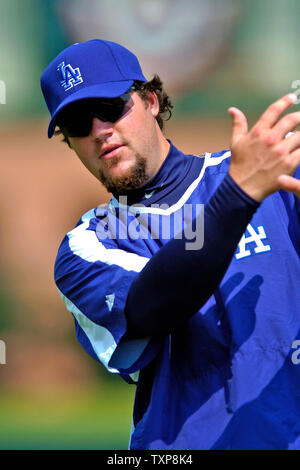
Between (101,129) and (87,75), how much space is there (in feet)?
0.45

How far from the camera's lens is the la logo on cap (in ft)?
4.60

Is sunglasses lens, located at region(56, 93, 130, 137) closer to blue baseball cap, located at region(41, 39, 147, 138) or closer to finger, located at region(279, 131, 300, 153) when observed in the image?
blue baseball cap, located at region(41, 39, 147, 138)

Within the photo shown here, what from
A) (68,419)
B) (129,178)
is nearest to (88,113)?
(129,178)

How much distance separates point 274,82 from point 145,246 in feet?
8.92

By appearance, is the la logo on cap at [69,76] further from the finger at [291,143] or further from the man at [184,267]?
the finger at [291,143]

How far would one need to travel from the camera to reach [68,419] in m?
3.39

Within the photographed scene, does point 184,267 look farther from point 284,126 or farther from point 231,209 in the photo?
point 284,126

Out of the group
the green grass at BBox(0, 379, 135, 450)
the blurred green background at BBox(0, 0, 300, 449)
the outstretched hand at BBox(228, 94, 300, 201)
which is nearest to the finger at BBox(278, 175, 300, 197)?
the outstretched hand at BBox(228, 94, 300, 201)

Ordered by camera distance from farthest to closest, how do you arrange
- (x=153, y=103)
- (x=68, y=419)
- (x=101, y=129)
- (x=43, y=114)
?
(x=43, y=114) < (x=68, y=419) < (x=153, y=103) < (x=101, y=129)

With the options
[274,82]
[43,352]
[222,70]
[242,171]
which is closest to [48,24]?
[222,70]

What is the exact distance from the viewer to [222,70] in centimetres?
375

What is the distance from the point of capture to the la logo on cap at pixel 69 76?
140 cm

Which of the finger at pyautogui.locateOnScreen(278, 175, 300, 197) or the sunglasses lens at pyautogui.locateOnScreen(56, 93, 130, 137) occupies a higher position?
the sunglasses lens at pyautogui.locateOnScreen(56, 93, 130, 137)

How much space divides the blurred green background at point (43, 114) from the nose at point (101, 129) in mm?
2298
